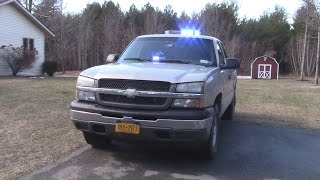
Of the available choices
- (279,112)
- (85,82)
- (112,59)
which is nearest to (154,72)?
(85,82)

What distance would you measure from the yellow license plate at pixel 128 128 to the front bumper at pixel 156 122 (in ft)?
0.17

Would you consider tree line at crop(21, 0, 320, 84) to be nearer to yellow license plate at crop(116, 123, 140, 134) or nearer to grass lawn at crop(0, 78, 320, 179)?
grass lawn at crop(0, 78, 320, 179)

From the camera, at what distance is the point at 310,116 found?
A: 1162 cm

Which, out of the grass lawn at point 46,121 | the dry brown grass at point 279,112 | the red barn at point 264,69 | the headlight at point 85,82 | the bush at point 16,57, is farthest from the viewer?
the red barn at point 264,69

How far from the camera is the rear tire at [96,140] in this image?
6875 millimetres

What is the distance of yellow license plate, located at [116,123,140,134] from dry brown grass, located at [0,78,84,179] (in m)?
1.13

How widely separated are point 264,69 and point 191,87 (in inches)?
1361

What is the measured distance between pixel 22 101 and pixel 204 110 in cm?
749

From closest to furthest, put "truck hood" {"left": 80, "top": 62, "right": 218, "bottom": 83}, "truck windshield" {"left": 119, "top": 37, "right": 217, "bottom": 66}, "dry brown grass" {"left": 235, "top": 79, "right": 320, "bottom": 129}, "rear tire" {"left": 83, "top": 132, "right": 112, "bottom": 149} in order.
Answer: "truck hood" {"left": 80, "top": 62, "right": 218, "bottom": 83}, "rear tire" {"left": 83, "top": 132, "right": 112, "bottom": 149}, "truck windshield" {"left": 119, "top": 37, "right": 217, "bottom": 66}, "dry brown grass" {"left": 235, "top": 79, "right": 320, "bottom": 129}

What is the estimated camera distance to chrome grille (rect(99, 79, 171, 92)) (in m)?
5.92

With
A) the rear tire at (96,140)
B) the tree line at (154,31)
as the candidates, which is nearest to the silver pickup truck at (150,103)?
the rear tire at (96,140)

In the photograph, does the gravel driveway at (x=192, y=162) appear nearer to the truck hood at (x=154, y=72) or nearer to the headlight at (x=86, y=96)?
the headlight at (x=86, y=96)

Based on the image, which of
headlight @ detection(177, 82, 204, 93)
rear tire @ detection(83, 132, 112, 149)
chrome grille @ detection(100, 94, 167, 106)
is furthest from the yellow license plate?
rear tire @ detection(83, 132, 112, 149)

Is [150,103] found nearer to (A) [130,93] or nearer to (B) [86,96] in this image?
(A) [130,93]
